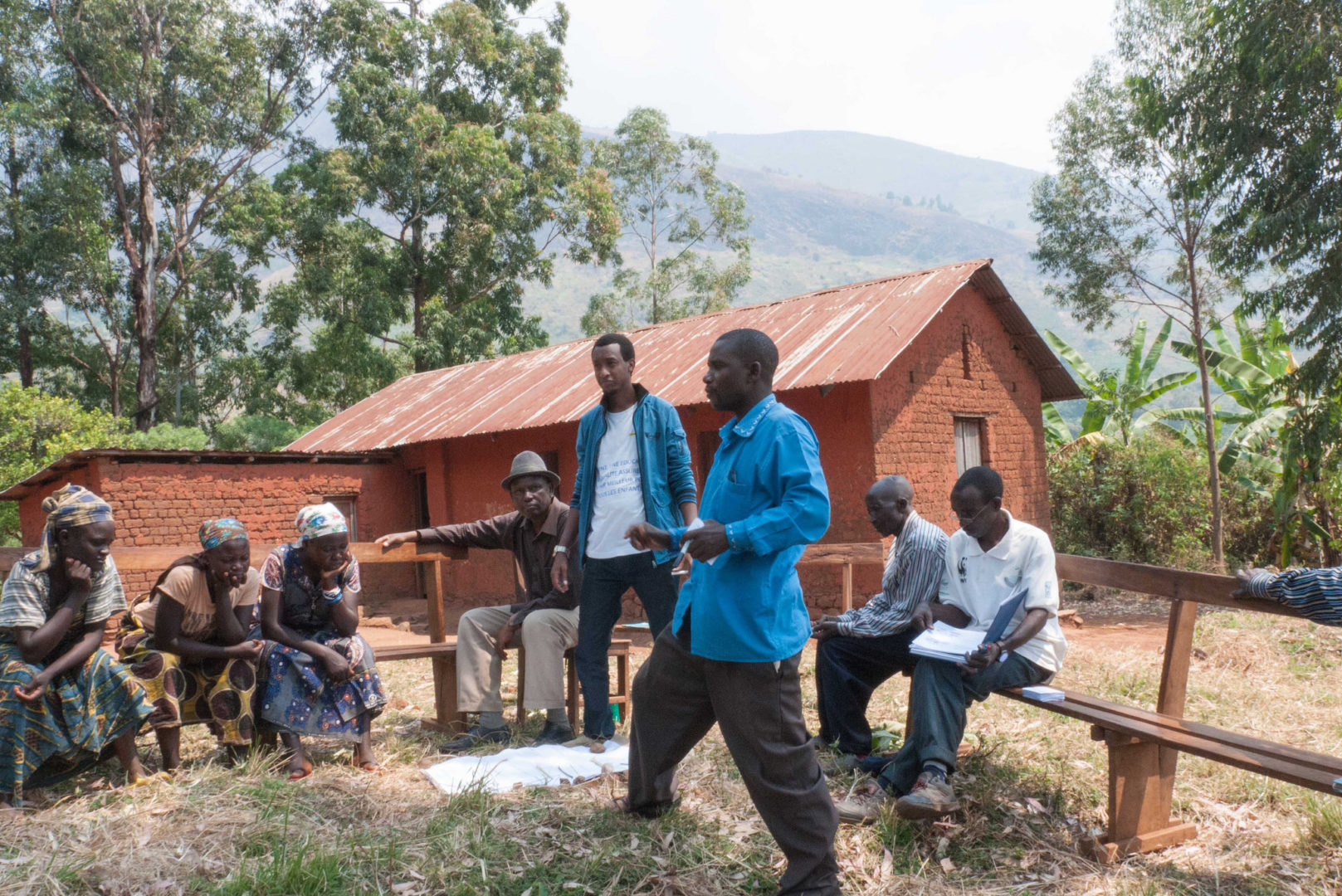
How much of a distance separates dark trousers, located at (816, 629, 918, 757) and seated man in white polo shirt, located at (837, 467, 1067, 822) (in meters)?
0.24

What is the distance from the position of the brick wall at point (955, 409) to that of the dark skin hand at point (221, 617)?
7336mm

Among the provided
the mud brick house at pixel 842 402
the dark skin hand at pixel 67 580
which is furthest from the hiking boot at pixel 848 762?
the mud brick house at pixel 842 402

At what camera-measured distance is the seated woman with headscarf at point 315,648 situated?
15.0ft

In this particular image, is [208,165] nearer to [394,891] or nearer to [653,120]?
[653,120]

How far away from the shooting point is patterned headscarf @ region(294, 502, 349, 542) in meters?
4.53

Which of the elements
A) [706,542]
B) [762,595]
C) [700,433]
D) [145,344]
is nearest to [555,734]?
[762,595]

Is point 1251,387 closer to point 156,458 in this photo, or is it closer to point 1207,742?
point 1207,742

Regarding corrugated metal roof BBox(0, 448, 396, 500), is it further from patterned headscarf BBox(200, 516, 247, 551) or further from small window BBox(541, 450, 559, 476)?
patterned headscarf BBox(200, 516, 247, 551)

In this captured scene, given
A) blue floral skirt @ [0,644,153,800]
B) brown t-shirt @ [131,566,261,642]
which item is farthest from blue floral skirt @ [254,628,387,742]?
blue floral skirt @ [0,644,153,800]

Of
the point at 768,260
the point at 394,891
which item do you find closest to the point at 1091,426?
the point at 394,891

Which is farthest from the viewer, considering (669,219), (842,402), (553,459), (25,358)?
(669,219)

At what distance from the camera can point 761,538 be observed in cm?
296

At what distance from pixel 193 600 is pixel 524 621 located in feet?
5.06

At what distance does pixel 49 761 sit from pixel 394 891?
187 centimetres
